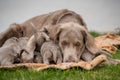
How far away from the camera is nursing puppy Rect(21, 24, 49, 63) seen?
24.3 ft

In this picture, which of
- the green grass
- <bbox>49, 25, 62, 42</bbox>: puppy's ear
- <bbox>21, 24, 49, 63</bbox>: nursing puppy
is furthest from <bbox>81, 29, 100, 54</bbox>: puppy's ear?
the green grass

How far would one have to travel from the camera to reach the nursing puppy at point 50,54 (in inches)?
288

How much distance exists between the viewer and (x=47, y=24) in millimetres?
9086

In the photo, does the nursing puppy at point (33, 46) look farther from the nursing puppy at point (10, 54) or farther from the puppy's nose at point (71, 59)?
the puppy's nose at point (71, 59)

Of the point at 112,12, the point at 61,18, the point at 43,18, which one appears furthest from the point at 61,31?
the point at 112,12

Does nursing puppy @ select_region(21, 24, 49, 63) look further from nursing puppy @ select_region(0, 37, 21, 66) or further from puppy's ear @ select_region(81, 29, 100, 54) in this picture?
puppy's ear @ select_region(81, 29, 100, 54)

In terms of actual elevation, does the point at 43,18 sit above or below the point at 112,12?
above

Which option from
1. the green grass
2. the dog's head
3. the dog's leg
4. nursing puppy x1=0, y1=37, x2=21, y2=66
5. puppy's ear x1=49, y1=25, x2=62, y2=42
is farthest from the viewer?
puppy's ear x1=49, y1=25, x2=62, y2=42

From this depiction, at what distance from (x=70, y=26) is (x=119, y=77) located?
6.52 ft

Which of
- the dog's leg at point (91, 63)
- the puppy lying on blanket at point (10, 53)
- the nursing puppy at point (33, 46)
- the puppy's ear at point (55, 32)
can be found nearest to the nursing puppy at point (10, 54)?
the puppy lying on blanket at point (10, 53)

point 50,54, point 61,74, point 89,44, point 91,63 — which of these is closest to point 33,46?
point 50,54

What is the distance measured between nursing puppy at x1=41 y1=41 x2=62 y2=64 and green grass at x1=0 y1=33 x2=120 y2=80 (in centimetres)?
56

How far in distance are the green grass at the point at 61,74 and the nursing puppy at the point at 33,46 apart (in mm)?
498

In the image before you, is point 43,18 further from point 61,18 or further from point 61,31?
point 61,31
